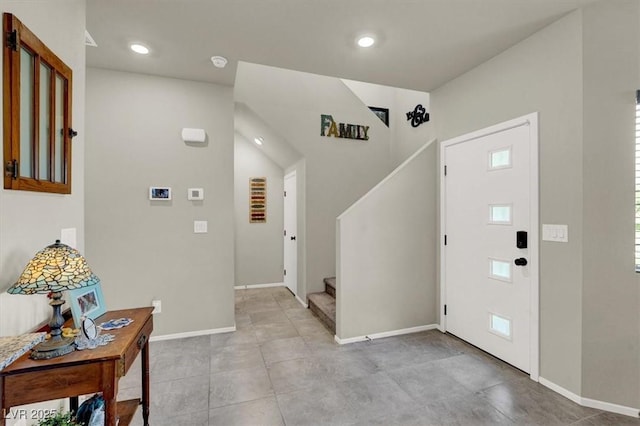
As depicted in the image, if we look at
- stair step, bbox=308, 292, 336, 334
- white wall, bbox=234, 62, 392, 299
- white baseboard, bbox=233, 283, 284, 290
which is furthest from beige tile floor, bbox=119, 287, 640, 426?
white baseboard, bbox=233, 283, 284, 290

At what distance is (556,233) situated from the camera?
2.24m

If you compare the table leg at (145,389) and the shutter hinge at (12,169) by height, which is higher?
the shutter hinge at (12,169)

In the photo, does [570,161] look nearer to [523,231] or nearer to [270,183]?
[523,231]

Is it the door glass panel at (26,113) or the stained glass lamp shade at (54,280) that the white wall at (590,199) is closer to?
the stained glass lamp shade at (54,280)

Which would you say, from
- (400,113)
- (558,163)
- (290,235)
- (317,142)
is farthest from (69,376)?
(400,113)

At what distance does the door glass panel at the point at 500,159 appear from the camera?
2.60 metres

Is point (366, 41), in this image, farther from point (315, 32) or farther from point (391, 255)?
point (391, 255)

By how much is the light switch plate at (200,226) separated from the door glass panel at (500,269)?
115 inches

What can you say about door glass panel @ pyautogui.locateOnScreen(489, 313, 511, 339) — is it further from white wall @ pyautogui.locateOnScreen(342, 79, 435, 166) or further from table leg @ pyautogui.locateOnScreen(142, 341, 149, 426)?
table leg @ pyautogui.locateOnScreen(142, 341, 149, 426)

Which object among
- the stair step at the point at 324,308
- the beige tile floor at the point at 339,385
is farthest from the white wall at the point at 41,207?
the stair step at the point at 324,308

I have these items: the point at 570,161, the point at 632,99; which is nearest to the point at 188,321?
the point at 570,161

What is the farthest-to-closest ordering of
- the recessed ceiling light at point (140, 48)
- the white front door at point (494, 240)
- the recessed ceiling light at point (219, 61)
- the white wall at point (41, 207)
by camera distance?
the recessed ceiling light at point (219, 61) < the recessed ceiling light at point (140, 48) < the white front door at point (494, 240) < the white wall at point (41, 207)

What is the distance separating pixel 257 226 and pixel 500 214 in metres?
3.85

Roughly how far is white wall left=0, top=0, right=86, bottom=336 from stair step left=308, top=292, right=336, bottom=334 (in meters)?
2.44
